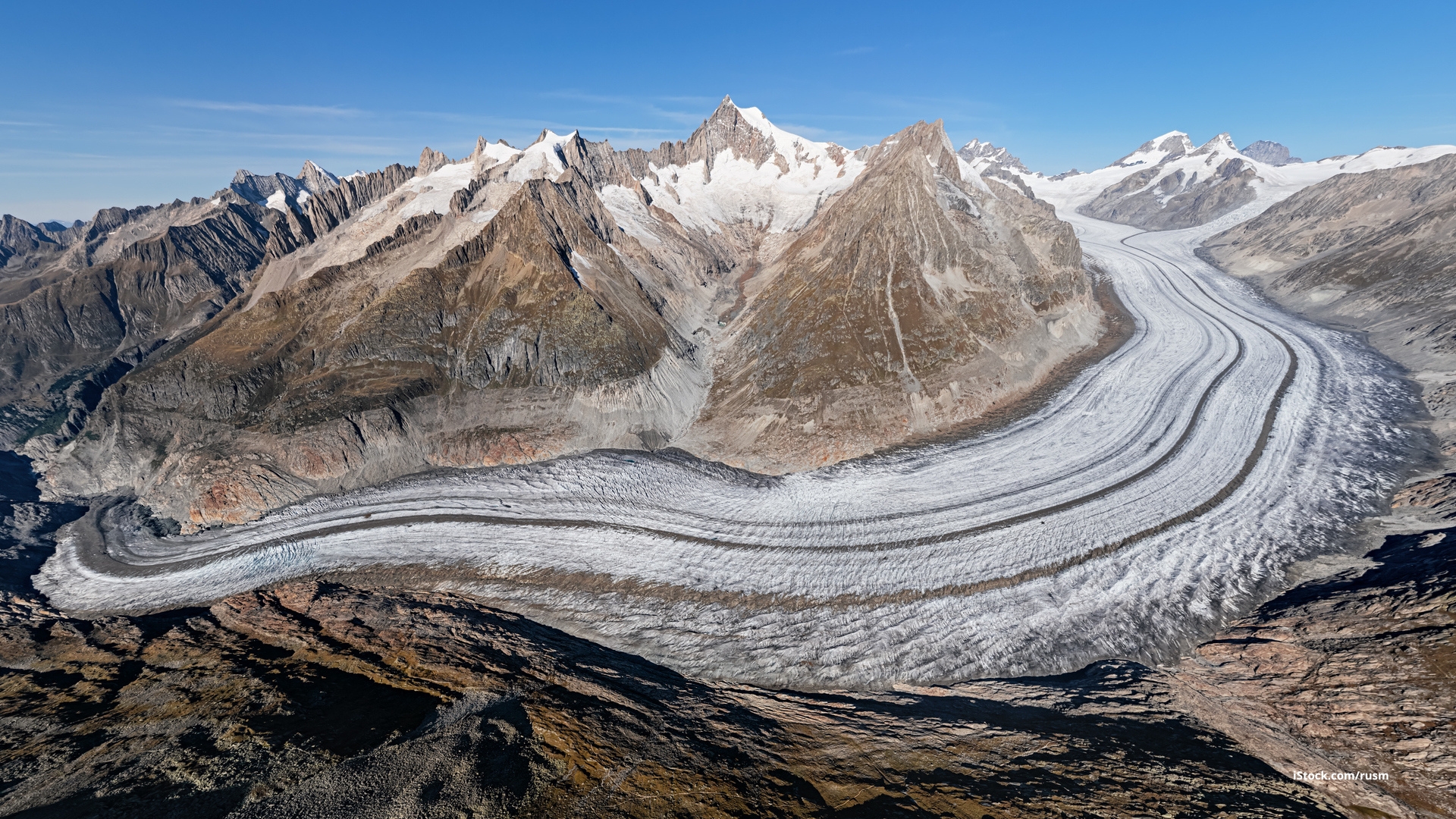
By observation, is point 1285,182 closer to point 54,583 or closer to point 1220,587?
point 1220,587

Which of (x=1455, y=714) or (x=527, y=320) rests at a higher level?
(x=527, y=320)

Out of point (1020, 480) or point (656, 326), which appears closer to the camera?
point (1020, 480)

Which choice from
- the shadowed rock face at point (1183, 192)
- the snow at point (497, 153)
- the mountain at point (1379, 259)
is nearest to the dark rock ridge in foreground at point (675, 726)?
the mountain at point (1379, 259)

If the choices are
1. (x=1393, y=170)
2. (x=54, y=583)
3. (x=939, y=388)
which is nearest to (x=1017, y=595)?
(x=939, y=388)

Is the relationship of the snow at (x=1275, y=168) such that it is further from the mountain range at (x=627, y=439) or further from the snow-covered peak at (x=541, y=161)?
the snow-covered peak at (x=541, y=161)

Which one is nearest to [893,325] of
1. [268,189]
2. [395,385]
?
[395,385]

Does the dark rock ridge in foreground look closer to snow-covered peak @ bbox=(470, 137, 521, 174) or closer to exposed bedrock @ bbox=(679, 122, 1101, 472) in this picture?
exposed bedrock @ bbox=(679, 122, 1101, 472)

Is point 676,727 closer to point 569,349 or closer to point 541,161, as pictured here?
point 569,349
